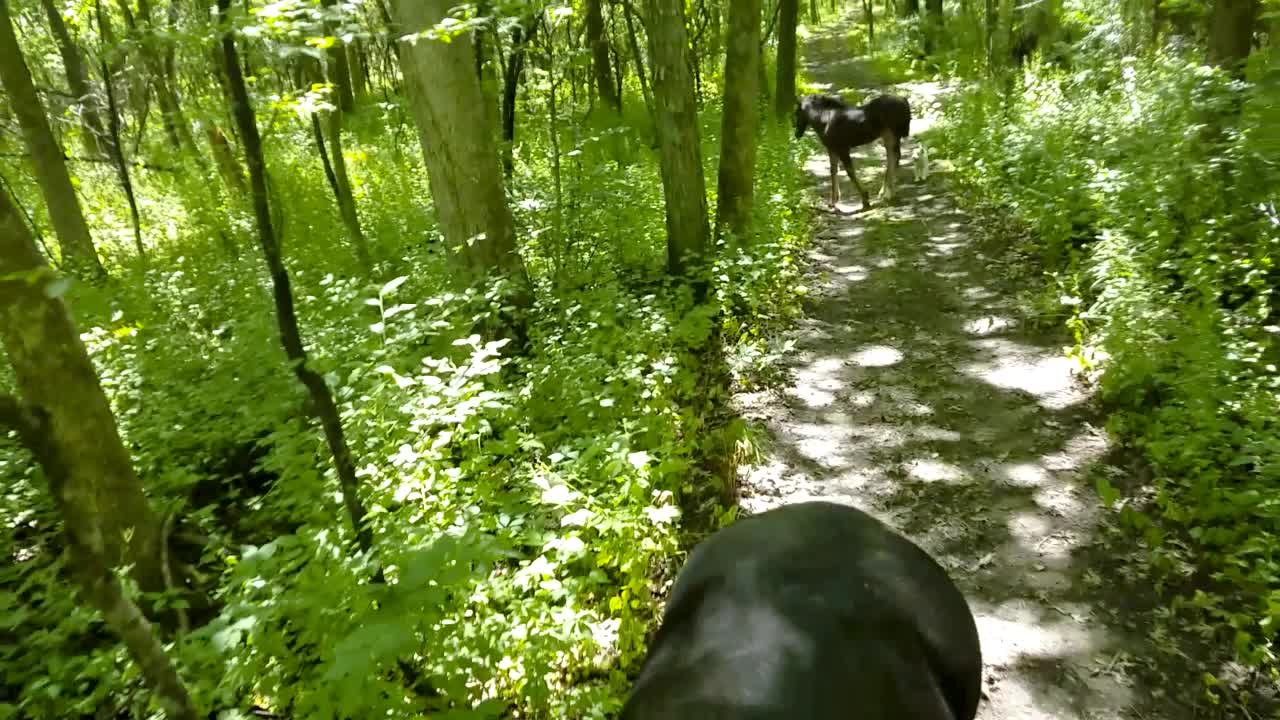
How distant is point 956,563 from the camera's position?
3838 mm

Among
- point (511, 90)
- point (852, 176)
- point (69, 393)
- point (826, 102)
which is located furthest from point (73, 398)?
point (826, 102)

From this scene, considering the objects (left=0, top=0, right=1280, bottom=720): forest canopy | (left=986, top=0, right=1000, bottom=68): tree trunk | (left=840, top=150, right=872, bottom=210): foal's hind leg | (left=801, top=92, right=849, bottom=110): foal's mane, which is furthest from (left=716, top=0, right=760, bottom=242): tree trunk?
(left=986, top=0, right=1000, bottom=68): tree trunk

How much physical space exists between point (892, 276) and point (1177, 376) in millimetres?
3495

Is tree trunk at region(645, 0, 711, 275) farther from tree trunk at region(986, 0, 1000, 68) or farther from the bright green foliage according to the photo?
tree trunk at region(986, 0, 1000, 68)

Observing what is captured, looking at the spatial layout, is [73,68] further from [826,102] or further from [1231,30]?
[1231,30]

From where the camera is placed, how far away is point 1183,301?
488 cm

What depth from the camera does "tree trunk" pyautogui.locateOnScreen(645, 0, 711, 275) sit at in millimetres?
6719

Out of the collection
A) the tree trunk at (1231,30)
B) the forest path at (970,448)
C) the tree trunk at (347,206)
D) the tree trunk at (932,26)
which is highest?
the tree trunk at (932,26)

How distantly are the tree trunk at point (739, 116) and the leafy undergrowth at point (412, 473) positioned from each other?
1.67ft

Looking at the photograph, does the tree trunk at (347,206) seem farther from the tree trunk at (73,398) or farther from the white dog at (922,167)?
the white dog at (922,167)

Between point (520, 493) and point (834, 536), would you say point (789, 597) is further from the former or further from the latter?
point (520, 493)

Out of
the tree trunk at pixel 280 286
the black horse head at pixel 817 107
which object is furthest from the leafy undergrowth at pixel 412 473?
the black horse head at pixel 817 107

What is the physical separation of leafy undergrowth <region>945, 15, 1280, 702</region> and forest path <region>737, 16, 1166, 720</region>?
31 cm

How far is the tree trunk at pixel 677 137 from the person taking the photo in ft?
22.0
